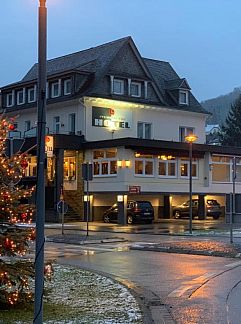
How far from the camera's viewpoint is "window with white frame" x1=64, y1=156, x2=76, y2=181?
154 ft

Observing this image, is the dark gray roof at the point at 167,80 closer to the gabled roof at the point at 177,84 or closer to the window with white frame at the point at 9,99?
the gabled roof at the point at 177,84

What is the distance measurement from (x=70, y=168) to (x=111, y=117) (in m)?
5.05

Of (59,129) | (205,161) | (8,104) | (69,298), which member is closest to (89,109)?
(59,129)

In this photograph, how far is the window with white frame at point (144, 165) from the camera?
43.4 m

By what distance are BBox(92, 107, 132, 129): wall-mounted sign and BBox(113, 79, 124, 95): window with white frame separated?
66.9 inches

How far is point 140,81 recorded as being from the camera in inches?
2013

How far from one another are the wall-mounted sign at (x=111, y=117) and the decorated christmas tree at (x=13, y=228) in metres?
37.7

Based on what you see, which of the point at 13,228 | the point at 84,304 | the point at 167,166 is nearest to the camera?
the point at 13,228

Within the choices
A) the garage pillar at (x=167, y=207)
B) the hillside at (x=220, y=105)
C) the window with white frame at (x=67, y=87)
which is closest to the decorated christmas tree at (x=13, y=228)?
the garage pillar at (x=167, y=207)

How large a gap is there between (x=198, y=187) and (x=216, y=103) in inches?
2993

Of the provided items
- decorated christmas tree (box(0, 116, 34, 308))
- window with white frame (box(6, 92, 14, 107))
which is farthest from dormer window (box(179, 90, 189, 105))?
decorated christmas tree (box(0, 116, 34, 308))

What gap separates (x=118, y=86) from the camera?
4969 cm

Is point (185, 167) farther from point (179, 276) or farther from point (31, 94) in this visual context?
point (179, 276)

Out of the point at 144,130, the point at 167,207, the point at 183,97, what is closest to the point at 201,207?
the point at 167,207
